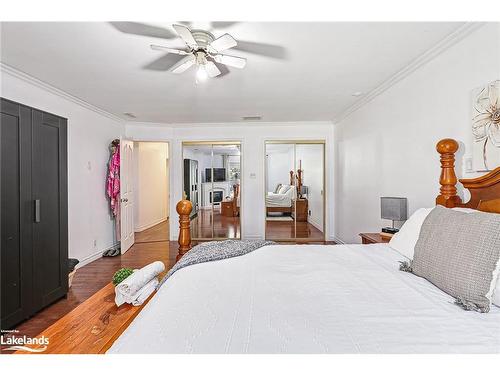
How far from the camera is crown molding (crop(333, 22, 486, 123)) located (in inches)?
82.4

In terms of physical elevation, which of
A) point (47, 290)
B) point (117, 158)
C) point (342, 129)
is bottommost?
point (47, 290)

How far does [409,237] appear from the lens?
184 centimetres

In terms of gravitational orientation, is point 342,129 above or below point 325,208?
above

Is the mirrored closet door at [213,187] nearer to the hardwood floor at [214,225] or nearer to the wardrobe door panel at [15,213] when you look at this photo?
the hardwood floor at [214,225]

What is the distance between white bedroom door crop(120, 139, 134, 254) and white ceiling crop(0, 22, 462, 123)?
868 mm

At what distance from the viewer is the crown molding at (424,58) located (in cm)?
209

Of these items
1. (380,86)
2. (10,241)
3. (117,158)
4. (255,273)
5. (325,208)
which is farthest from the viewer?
(325,208)

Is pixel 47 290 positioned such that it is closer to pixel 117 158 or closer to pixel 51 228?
pixel 51 228

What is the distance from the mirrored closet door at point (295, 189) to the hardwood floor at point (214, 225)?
2.62 feet

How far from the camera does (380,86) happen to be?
347 centimetres

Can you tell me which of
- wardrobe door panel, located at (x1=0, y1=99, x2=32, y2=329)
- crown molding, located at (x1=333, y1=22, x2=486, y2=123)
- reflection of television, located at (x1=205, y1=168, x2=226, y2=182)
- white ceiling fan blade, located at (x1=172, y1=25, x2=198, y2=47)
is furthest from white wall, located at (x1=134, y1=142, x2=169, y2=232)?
crown molding, located at (x1=333, y1=22, x2=486, y2=123)

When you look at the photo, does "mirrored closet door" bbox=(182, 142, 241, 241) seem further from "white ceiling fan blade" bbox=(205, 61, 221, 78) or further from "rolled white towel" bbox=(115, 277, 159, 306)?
"rolled white towel" bbox=(115, 277, 159, 306)

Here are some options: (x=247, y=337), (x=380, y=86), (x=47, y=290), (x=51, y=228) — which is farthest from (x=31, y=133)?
(x=380, y=86)
